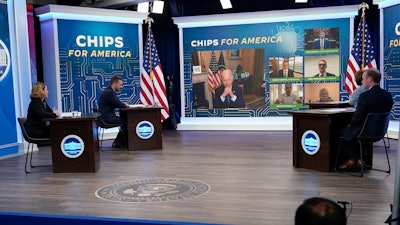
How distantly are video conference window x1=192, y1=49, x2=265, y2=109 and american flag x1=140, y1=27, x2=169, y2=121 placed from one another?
1089mm

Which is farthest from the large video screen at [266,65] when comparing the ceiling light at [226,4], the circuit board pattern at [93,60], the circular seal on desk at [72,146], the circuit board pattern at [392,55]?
the circular seal on desk at [72,146]

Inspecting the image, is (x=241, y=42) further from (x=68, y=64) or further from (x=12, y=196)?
(x=12, y=196)

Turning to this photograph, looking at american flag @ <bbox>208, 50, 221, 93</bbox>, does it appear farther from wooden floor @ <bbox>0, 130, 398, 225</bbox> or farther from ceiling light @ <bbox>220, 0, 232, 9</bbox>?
wooden floor @ <bbox>0, 130, 398, 225</bbox>

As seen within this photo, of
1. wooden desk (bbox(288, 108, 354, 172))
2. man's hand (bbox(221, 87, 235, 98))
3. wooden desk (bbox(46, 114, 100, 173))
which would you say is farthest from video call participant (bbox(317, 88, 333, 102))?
wooden desk (bbox(46, 114, 100, 173))

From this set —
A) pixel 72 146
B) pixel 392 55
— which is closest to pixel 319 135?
pixel 72 146

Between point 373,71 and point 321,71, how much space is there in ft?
14.1

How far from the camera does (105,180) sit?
514cm

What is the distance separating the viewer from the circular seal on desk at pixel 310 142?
17.5 ft

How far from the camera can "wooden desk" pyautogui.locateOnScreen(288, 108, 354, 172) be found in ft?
17.1

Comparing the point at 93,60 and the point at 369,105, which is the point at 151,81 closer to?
the point at 93,60

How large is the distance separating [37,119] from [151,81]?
363 centimetres

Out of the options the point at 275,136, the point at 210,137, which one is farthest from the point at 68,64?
the point at 275,136

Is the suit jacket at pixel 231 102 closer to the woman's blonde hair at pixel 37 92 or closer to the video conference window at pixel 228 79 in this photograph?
the video conference window at pixel 228 79

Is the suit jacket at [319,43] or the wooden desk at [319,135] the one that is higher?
the suit jacket at [319,43]
